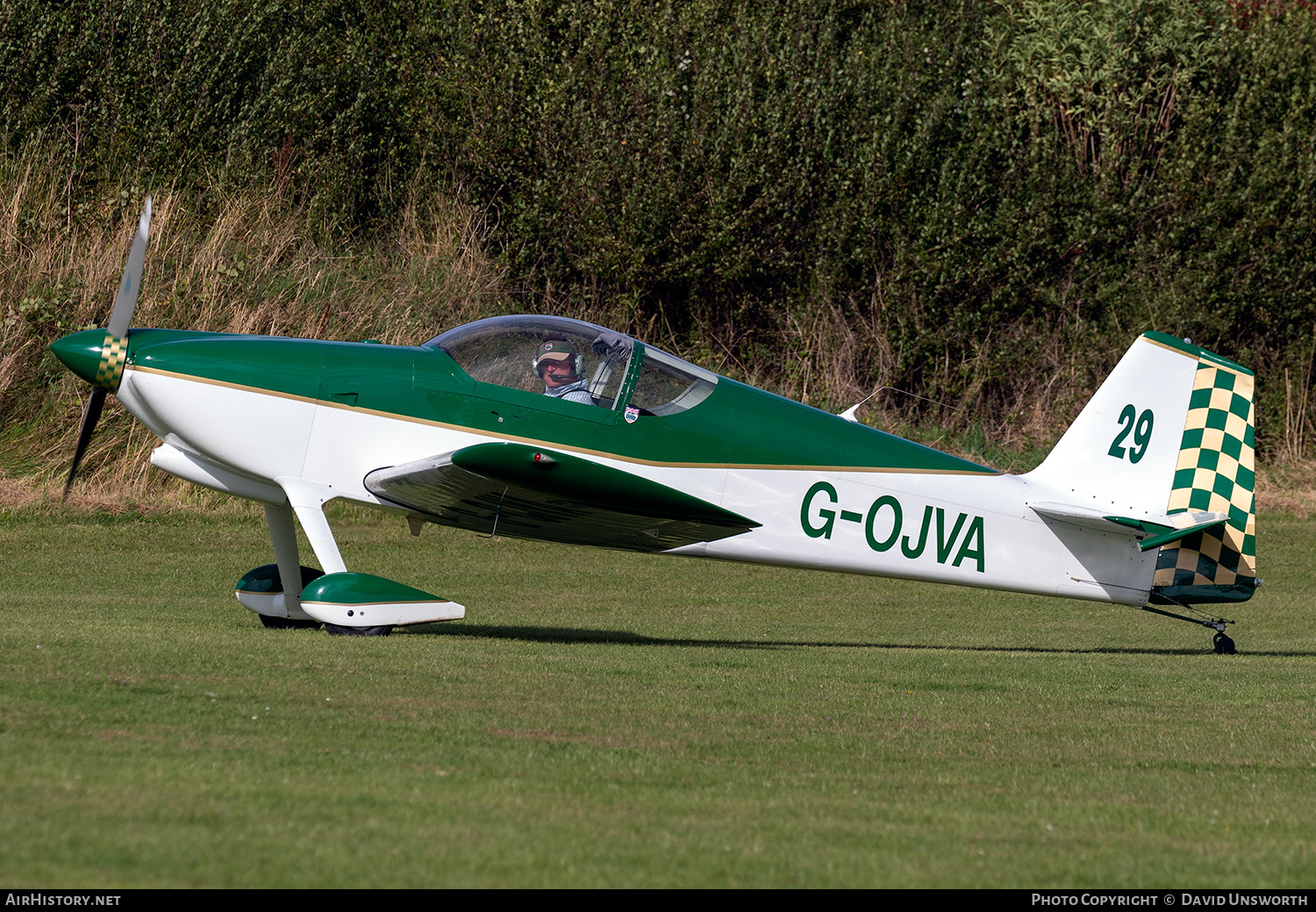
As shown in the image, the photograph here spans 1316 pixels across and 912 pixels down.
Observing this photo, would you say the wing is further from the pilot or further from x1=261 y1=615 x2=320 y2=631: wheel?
x1=261 y1=615 x2=320 y2=631: wheel

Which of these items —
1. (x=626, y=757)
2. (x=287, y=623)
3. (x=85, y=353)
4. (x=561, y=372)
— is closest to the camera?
(x=626, y=757)

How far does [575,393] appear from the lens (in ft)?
29.5

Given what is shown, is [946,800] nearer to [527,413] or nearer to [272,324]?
[527,413]

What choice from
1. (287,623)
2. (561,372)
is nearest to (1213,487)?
(561,372)

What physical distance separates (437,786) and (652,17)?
67.8 feet

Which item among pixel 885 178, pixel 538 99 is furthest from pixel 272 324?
pixel 885 178

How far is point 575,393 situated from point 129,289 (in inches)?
119

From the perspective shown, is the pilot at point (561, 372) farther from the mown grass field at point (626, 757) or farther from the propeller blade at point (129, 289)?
the propeller blade at point (129, 289)

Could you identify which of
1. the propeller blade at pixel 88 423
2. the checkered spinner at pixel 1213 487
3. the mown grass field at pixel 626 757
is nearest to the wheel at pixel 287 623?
the mown grass field at pixel 626 757

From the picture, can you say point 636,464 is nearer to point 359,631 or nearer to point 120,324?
point 359,631

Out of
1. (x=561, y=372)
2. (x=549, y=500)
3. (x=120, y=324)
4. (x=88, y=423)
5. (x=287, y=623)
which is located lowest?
(x=287, y=623)

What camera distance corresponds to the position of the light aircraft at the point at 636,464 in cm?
855

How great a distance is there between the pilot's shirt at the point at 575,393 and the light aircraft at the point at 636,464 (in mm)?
12

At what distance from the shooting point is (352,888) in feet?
11.1
